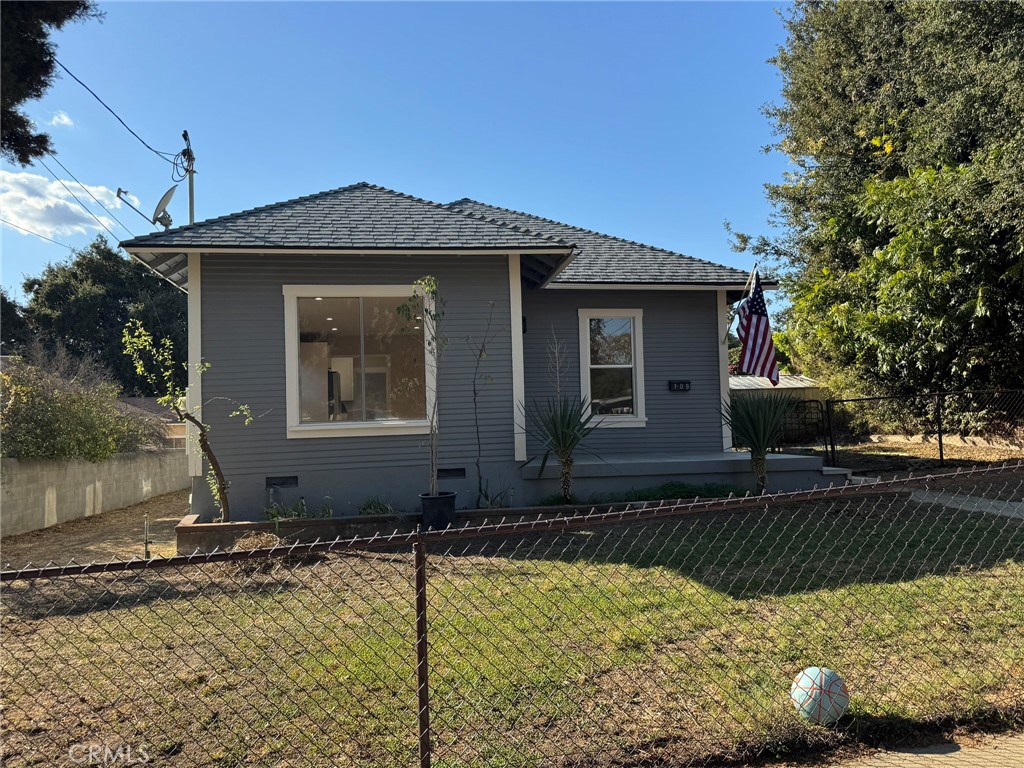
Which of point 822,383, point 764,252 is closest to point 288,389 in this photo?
point 764,252

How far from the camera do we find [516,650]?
165 inches

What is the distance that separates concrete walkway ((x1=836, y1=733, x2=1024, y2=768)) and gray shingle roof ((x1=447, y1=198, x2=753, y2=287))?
8192 mm

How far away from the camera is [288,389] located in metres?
8.55

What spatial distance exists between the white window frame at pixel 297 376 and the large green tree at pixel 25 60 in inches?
161

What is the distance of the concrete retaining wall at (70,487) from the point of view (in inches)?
373

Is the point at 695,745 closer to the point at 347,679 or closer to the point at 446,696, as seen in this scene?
the point at 446,696

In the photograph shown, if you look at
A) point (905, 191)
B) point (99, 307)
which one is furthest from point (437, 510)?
point (99, 307)

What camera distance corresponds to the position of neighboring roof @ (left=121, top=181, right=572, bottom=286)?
8227 mm

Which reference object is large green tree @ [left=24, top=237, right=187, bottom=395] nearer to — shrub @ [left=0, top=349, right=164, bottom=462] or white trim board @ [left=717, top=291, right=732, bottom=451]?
shrub @ [left=0, top=349, right=164, bottom=462]

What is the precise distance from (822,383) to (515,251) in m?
15.9

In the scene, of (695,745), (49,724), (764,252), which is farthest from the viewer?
(764,252)

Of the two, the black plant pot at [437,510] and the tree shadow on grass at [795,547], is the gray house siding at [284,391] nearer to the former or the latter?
the black plant pot at [437,510]

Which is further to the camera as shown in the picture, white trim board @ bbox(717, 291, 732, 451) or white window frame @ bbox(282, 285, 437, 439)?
white trim board @ bbox(717, 291, 732, 451)

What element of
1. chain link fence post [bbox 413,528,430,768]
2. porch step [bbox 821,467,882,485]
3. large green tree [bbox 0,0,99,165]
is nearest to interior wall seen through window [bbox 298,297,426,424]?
large green tree [bbox 0,0,99,165]
